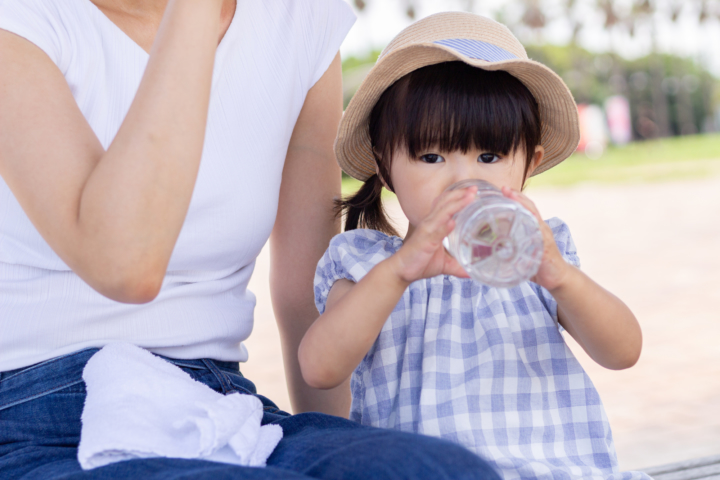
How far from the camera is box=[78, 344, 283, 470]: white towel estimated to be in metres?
1.20

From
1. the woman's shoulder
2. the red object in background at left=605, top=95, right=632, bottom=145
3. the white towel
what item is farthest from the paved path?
the red object in background at left=605, top=95, right=632, bottom=145

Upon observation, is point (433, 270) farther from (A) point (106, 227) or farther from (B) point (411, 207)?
(A) point (106, 227)

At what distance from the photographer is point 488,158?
1.65 meters

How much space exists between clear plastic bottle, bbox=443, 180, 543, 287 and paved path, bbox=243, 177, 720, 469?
2109 millimetres

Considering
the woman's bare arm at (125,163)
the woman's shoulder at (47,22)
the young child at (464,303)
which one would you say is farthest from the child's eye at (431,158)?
the woman's shoulder at (47,22)

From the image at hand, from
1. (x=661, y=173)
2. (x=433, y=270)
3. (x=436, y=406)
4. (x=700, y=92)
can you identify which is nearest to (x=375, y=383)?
(x=436, y=406)

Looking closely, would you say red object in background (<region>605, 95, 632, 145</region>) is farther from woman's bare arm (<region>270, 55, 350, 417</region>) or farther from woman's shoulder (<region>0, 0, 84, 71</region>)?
woman's shoulder (<region>0, 0, 84, 71</region>)

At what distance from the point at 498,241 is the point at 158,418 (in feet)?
2.15

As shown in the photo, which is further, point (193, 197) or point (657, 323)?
point (657, 323)

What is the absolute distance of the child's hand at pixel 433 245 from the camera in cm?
131

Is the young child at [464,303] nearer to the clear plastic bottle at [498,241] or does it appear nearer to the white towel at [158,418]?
the clear plastic bottle at [498,241]

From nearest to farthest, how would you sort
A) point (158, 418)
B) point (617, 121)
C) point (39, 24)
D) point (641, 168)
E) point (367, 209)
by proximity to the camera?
point (158, 418) < point (39, 24) < point (367, 209) < point (641, 168) < point (617, 121)

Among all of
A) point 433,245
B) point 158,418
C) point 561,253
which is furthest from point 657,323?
point 158,418

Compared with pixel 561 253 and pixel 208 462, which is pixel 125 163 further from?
pixel 561 253
